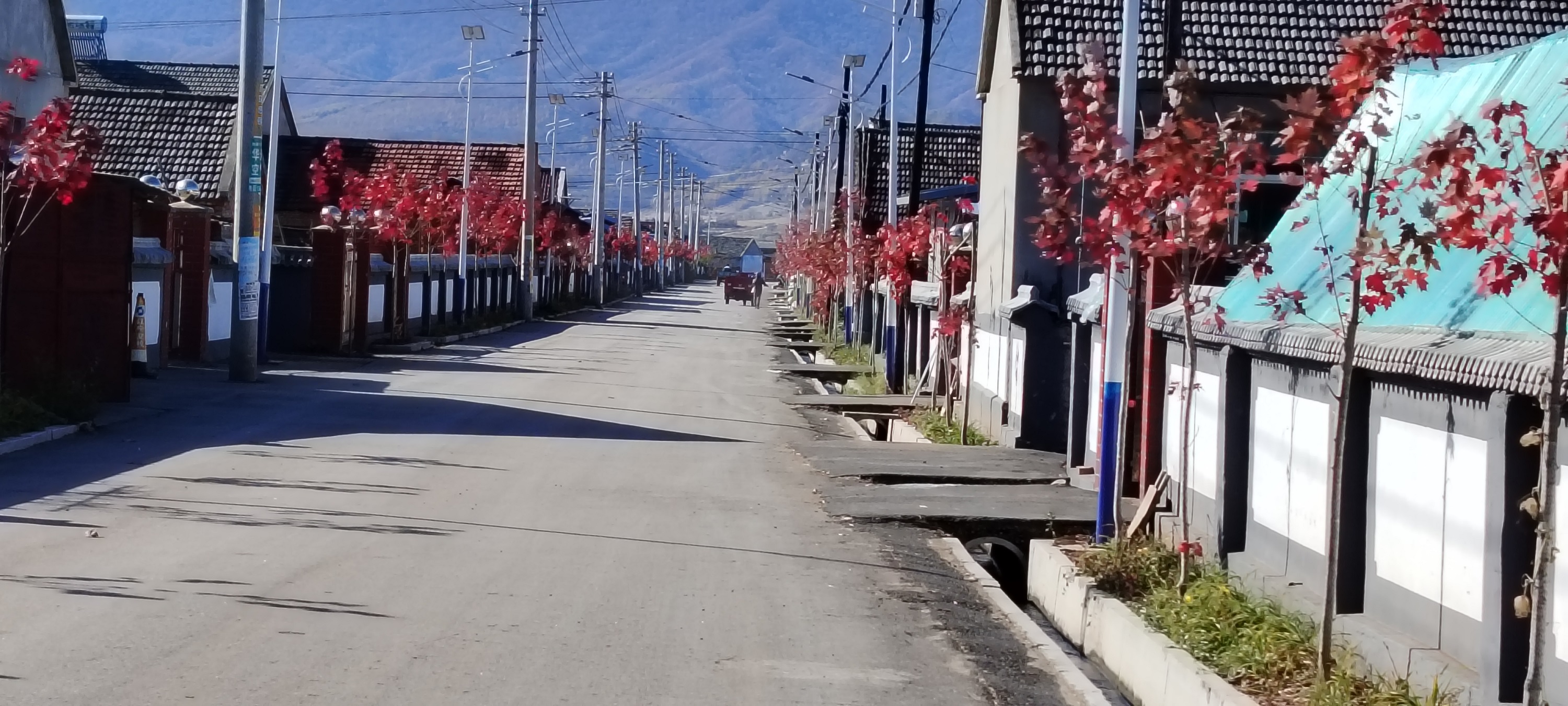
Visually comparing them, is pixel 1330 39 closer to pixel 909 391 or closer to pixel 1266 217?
pixel 1266 217

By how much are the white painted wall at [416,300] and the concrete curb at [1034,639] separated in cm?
2947

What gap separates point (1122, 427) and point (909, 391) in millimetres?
17603

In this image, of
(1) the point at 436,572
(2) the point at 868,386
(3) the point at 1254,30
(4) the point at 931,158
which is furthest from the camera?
(4) the point at 931,158

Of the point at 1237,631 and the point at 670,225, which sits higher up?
the point at 670,225

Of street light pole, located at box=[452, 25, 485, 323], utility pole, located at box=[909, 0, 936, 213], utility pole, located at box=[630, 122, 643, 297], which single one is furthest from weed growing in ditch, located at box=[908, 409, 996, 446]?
utility pole, located at box=[630, 122, 643, 297]

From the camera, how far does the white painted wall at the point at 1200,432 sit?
35.3 ft

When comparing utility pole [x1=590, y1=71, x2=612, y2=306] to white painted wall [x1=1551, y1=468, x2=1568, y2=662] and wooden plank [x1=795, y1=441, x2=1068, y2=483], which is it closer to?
wooden plank [x1=795, y1=441, x2=1068, y2=483]

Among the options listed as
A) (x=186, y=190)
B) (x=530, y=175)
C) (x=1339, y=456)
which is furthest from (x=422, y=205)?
(x=1339, y=456)

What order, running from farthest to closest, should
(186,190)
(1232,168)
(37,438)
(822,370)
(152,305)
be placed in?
(822,370) → (186,190) → (152,305) → (37,438) → (1232,168)

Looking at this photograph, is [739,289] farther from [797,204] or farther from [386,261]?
[386,261]

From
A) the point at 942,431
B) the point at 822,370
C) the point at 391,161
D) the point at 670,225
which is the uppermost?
the point at 670,225

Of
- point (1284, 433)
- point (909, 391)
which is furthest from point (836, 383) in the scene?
point (1284, 433)

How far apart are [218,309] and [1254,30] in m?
17.3

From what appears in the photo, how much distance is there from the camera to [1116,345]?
11398 mm
